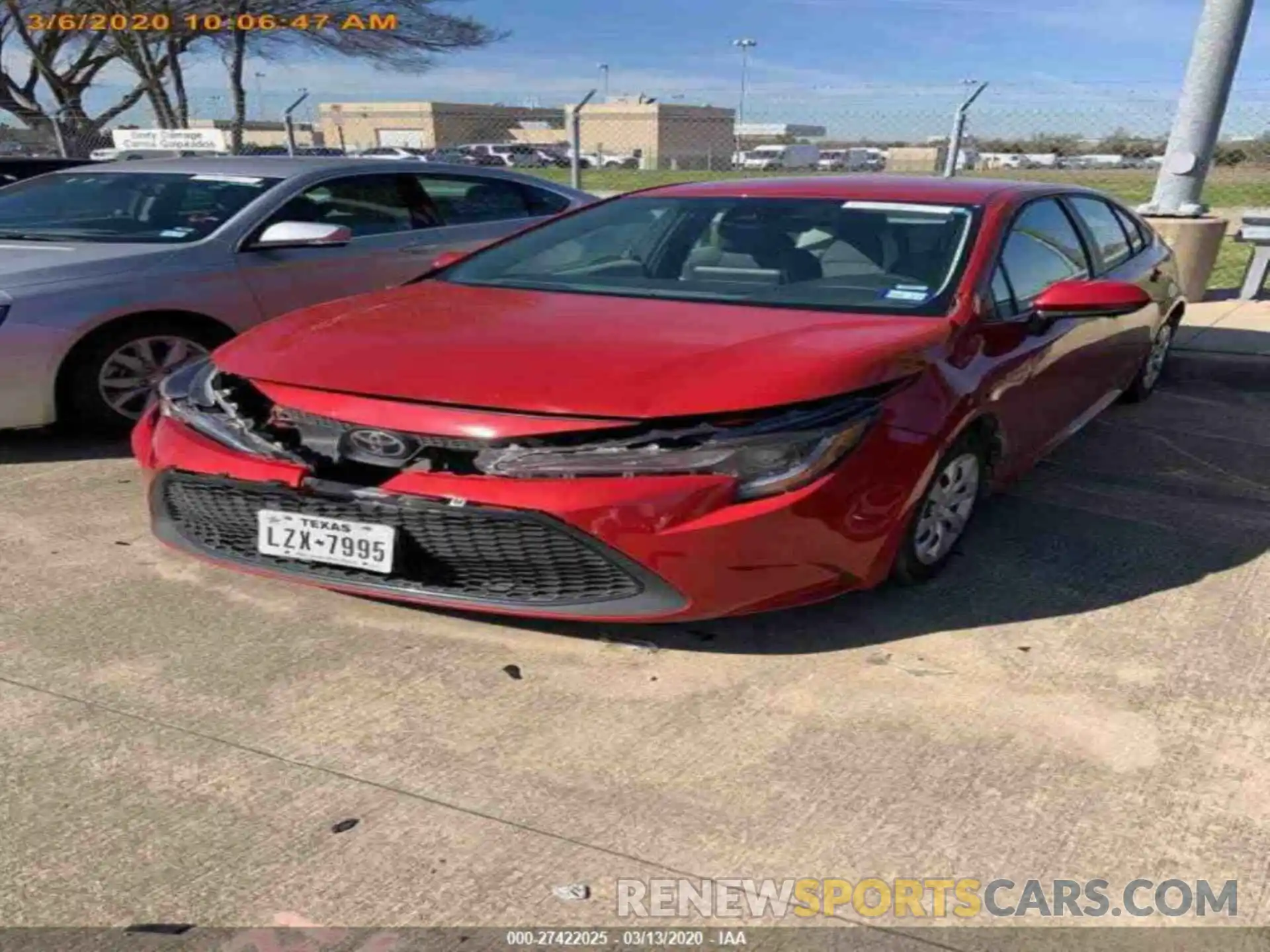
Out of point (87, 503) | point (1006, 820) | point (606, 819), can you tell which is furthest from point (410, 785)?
point (87, 503)

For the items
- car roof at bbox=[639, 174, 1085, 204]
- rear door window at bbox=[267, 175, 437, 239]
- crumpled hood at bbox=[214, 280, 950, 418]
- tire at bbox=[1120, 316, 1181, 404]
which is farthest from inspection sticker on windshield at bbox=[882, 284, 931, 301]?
rear door window at bbox=[267, 175, 437, 239]

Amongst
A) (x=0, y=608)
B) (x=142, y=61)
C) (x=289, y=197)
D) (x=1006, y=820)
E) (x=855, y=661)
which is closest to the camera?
(x=1006, y=820)

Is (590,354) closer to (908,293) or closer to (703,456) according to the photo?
(703,456)

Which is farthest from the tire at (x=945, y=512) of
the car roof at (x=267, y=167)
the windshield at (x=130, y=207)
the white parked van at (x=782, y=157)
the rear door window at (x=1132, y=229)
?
the white parked van at (x=782, y=157)

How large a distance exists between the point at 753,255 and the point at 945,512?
1.14 metres

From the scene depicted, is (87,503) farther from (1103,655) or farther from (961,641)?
(1103,655)

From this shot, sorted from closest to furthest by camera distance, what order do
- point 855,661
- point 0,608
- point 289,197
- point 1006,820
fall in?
point 1006,820, point 855,661, point 0,608, point 289,197

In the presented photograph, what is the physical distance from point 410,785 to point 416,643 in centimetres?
64

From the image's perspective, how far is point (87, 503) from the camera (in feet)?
13.0

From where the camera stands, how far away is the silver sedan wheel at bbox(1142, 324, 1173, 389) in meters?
5.56

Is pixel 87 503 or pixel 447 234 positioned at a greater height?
pixel 447 234

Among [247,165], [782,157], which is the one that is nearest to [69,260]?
[247,165]

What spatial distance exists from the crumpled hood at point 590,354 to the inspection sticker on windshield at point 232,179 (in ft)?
7.41

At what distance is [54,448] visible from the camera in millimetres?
4660
